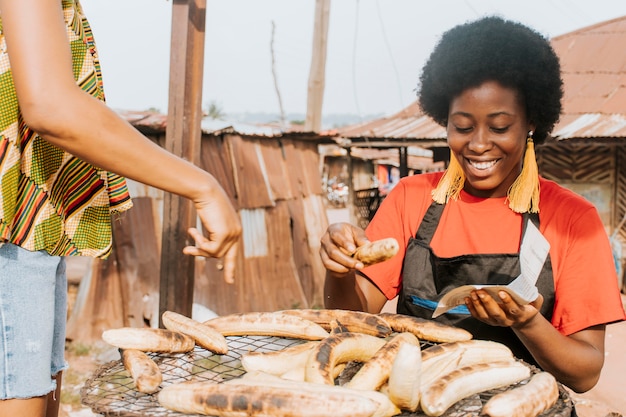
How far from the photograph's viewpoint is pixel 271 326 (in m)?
2.45

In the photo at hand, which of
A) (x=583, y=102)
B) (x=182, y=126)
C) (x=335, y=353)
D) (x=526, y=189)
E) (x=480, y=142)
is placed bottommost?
(x=335, y=353)

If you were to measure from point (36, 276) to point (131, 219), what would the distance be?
736 centimetres

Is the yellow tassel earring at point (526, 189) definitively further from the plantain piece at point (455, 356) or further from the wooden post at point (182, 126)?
the wooden post at point (182, 126)

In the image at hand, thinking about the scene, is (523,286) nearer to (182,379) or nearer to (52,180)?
(182,379)

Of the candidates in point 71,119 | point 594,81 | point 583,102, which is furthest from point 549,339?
point 594,81

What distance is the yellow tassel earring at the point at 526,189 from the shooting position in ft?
10.3

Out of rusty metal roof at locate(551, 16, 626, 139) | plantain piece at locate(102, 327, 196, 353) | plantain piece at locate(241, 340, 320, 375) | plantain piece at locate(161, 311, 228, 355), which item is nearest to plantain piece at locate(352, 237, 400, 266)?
plantain piece at locate(241, 340, 320, 375)

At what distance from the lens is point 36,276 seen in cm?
210

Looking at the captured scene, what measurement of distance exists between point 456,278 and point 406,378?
140 cm

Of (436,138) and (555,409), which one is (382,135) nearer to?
(436,138)

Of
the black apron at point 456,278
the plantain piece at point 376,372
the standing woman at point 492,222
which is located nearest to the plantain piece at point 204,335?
the plantain piece at point 376,372

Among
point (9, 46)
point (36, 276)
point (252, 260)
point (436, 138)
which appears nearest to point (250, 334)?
point (36, 276)

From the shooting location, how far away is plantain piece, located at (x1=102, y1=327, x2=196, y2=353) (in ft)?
7.09

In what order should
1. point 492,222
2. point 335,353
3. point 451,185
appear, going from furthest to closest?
point 451,185, point 492,222, point 335,353
